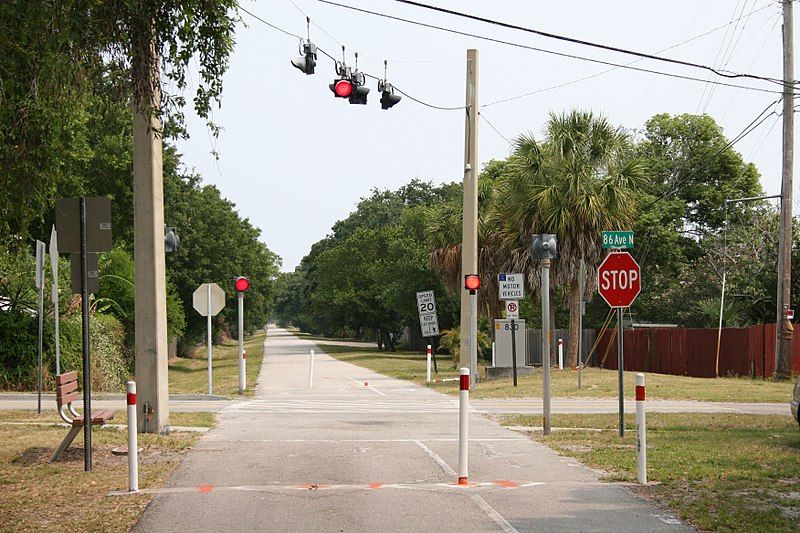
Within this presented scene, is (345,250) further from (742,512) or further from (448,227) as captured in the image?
(742,512)

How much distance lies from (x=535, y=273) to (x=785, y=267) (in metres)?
9.39

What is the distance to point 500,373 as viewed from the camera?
106 ft

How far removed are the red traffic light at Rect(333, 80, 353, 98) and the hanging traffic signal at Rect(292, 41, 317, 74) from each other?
51 cm

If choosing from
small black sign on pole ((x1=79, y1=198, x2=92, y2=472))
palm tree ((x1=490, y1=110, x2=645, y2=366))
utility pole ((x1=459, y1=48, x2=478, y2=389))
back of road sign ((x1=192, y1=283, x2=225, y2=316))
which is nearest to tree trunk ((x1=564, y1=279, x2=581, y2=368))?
palm tree ((x1=490, y1=110, x2=645, y2=366))

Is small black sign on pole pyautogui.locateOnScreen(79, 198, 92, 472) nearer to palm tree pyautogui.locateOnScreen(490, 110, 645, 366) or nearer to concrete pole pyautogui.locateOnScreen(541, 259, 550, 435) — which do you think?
concrete pole pyautogui.locateOnScreen(541, 259, 550, 435)

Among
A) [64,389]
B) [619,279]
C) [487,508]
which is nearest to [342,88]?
[619,279]

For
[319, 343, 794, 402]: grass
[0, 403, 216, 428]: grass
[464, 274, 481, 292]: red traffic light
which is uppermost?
[464, 274, 481, 292]: red traffic light

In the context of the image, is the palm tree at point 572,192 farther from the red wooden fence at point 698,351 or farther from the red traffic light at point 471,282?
the red traffic light at point 471,282

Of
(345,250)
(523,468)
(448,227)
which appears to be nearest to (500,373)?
(448,227)

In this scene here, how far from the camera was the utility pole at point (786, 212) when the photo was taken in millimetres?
28828

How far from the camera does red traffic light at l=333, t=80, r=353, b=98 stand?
1839 cm

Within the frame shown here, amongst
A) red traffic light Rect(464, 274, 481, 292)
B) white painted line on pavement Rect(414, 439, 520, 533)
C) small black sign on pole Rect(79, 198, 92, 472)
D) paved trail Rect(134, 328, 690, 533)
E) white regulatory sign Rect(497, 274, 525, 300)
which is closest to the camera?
white painted line on pavement Rect(414, 439, 520, 533)

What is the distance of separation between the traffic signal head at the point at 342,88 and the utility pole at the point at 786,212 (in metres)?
15.4

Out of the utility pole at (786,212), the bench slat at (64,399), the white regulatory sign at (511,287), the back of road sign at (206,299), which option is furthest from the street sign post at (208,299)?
the utility pole at (786,212)
